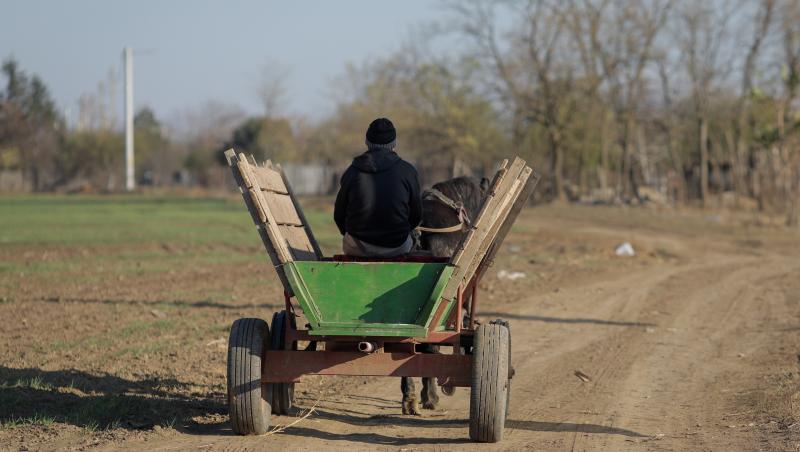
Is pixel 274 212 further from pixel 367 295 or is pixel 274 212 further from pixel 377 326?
pixel 377 326

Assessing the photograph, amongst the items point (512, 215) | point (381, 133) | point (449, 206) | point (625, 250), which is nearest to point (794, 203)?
point (625, 250)

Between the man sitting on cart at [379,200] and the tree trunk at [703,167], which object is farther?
the tree trunk at [703,167]

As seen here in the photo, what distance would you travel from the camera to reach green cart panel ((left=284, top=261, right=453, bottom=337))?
6.14 metres

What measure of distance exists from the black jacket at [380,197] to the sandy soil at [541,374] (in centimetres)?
137

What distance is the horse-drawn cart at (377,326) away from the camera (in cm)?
616

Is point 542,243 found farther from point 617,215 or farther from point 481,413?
point 481,413

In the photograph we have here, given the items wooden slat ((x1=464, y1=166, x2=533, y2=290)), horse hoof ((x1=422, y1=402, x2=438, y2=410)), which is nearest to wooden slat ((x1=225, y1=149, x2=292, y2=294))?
wooden slat ((x1=464, y1=166, x2=533, y2=290))

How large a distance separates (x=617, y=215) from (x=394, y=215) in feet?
101

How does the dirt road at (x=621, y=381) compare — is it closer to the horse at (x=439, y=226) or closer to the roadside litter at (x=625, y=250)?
the horse at (x=439, y=226)

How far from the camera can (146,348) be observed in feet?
32.6

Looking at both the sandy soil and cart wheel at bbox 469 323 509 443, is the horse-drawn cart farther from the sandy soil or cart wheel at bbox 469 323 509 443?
the sandy soil

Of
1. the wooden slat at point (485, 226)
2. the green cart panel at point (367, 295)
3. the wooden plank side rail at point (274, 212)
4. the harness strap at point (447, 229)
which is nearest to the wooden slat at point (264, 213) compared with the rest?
the wooden plank side rail at point (274, 212)

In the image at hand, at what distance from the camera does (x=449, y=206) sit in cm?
790

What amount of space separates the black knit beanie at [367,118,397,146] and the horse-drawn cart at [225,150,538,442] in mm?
834
